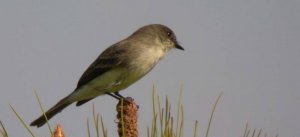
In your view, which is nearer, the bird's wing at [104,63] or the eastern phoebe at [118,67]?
the eastern phoebe at [118,67]

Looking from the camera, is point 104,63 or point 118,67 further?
point 104,63

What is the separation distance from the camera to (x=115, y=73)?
6812 millimetres

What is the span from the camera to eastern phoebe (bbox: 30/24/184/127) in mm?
6617

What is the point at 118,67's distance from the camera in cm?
688

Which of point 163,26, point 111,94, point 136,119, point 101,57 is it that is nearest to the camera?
point 136,119

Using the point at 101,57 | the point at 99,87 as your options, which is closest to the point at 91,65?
the point at 101,57

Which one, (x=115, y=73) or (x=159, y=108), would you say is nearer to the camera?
(x=159, y=108)

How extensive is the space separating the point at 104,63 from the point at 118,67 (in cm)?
40

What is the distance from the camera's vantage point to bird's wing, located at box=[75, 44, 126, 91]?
701 cm

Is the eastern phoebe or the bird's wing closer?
the eastern phoebe

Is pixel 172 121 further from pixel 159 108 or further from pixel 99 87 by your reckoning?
pixel 99 87

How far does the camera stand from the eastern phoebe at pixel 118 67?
21.7ft

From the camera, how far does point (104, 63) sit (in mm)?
7219

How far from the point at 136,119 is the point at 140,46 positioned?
394 centimetres
